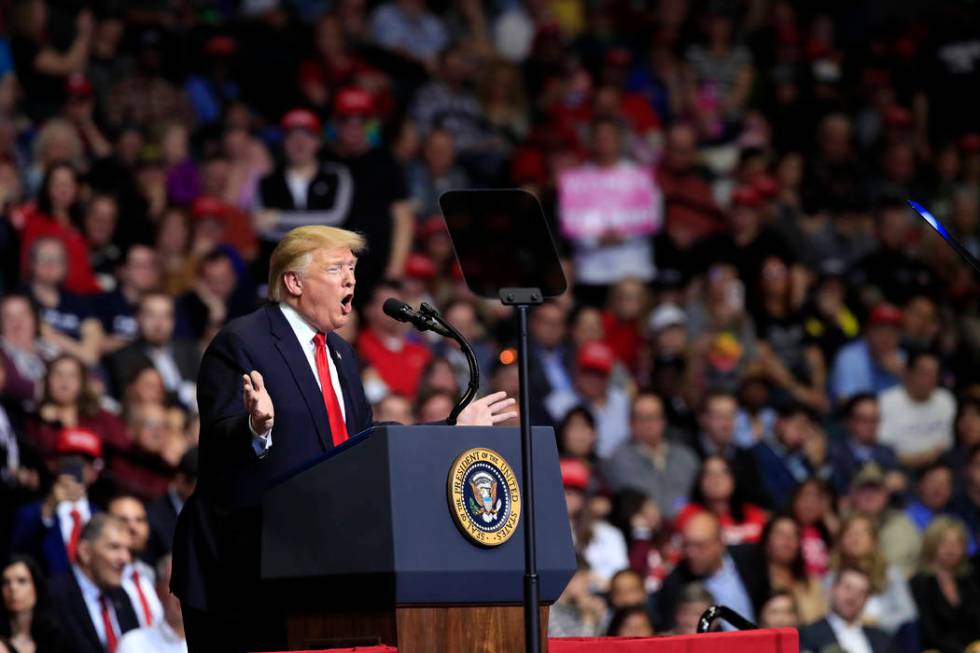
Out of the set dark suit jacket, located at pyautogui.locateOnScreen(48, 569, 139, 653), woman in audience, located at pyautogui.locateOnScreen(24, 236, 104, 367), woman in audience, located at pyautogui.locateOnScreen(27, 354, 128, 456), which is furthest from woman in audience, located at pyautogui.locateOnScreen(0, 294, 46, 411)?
dark suit jacket, located at pyautogui.locateOnScreen(48, 569, 139, 653)

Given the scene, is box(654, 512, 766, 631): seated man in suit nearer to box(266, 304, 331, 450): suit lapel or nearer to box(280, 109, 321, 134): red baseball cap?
box(280, 109, 321, 134): red baseball cap

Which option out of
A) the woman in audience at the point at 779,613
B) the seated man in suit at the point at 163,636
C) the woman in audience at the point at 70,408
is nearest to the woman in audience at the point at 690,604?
the woman in audience at the point at 779,613

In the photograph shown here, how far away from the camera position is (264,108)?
1090 cm

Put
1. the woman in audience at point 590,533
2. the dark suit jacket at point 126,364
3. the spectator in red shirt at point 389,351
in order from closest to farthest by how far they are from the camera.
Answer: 1. the woman in audience at point 590,533
2. the dark suit jacket at point 126,364
3. the spectator in red shirt at point 389,351

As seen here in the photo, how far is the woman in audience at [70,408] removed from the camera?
24.6 feet

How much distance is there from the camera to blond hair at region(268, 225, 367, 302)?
403 centimetres

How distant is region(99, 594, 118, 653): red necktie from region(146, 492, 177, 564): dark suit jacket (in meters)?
0.42

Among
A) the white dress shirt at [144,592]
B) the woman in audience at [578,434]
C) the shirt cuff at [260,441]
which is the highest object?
the woman in audience at [578,434]

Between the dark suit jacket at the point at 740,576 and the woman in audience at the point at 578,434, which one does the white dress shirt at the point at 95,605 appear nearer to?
the dark suit jacket at the point at 740,576

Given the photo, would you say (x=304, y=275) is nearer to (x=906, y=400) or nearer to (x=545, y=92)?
(x=906, y=400)

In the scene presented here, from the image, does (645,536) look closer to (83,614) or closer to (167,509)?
(167,509)

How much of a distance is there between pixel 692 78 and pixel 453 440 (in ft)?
→ 30.0

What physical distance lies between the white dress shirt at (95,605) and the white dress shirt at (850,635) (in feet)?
10.5

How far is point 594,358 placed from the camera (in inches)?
369
